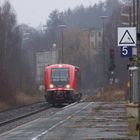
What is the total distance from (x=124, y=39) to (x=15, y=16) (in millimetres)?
84270

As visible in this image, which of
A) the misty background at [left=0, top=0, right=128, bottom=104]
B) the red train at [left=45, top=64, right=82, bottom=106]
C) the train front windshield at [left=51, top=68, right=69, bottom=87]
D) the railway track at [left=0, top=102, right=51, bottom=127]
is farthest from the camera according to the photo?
the misty background at [left=0, top=0, right=128, bottom=104]

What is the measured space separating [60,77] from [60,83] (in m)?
0.51

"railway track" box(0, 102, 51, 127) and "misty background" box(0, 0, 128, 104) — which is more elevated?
"misty background" box(0, 0, 128, 104)

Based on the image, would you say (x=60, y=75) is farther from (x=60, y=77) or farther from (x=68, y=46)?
(x=68, y=46)

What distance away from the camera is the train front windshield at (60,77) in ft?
174

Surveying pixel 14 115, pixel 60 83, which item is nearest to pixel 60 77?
pixel 60 83

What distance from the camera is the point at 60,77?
5331cm

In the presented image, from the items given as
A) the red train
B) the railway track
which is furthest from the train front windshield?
the railway track

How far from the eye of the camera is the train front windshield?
53125 millimetres

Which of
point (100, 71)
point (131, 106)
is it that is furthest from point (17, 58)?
point (131, 106)

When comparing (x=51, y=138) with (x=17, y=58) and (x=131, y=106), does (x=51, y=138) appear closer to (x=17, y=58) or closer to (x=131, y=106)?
(x=131, y=106)

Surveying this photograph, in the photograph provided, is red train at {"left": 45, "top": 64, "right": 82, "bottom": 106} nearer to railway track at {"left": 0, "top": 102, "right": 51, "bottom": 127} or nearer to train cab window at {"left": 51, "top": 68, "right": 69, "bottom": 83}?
train cab window at {"left": 51, "top": 68, "right": 69, "bottom": 83}

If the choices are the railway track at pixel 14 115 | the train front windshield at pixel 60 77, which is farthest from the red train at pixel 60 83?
the railway track at pixel 14 115

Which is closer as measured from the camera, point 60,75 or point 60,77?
point 60,77
